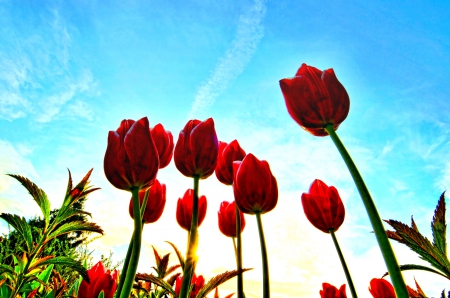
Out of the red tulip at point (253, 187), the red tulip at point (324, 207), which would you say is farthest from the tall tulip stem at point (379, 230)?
the red tulip at point (324, 207)

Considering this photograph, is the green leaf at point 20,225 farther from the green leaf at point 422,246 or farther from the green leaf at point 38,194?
the green leaf at point 422,246

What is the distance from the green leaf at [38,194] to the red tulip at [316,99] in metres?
1.11

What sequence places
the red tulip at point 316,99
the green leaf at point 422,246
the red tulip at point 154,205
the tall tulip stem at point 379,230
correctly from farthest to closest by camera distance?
the red tulip at point 154,205
the red tulip at point 316,99
the green leaf at point 422,246
the tall tulip stem at point 379,230

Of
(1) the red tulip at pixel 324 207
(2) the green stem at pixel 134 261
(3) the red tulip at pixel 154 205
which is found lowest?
(2) the green stem at pixel 134 261

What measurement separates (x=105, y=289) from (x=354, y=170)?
119cm

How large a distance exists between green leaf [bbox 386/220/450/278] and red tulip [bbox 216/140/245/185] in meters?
0.98

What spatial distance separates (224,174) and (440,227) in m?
1.13

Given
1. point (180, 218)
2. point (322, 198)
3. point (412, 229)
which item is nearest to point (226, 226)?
point (180, 218)

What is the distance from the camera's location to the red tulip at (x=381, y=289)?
1.94 metres

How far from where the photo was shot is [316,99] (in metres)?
1.17

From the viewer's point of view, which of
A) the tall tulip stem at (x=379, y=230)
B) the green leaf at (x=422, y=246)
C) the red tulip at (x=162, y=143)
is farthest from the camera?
the red tulip at (x=162, y=143)

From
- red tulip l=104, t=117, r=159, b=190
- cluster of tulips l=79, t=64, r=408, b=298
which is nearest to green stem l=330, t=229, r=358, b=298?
cluster of tulips l=79, t=64, r=408, b=298

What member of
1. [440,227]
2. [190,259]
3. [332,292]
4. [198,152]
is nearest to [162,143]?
[198,152]

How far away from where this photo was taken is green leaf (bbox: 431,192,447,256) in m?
0.93
